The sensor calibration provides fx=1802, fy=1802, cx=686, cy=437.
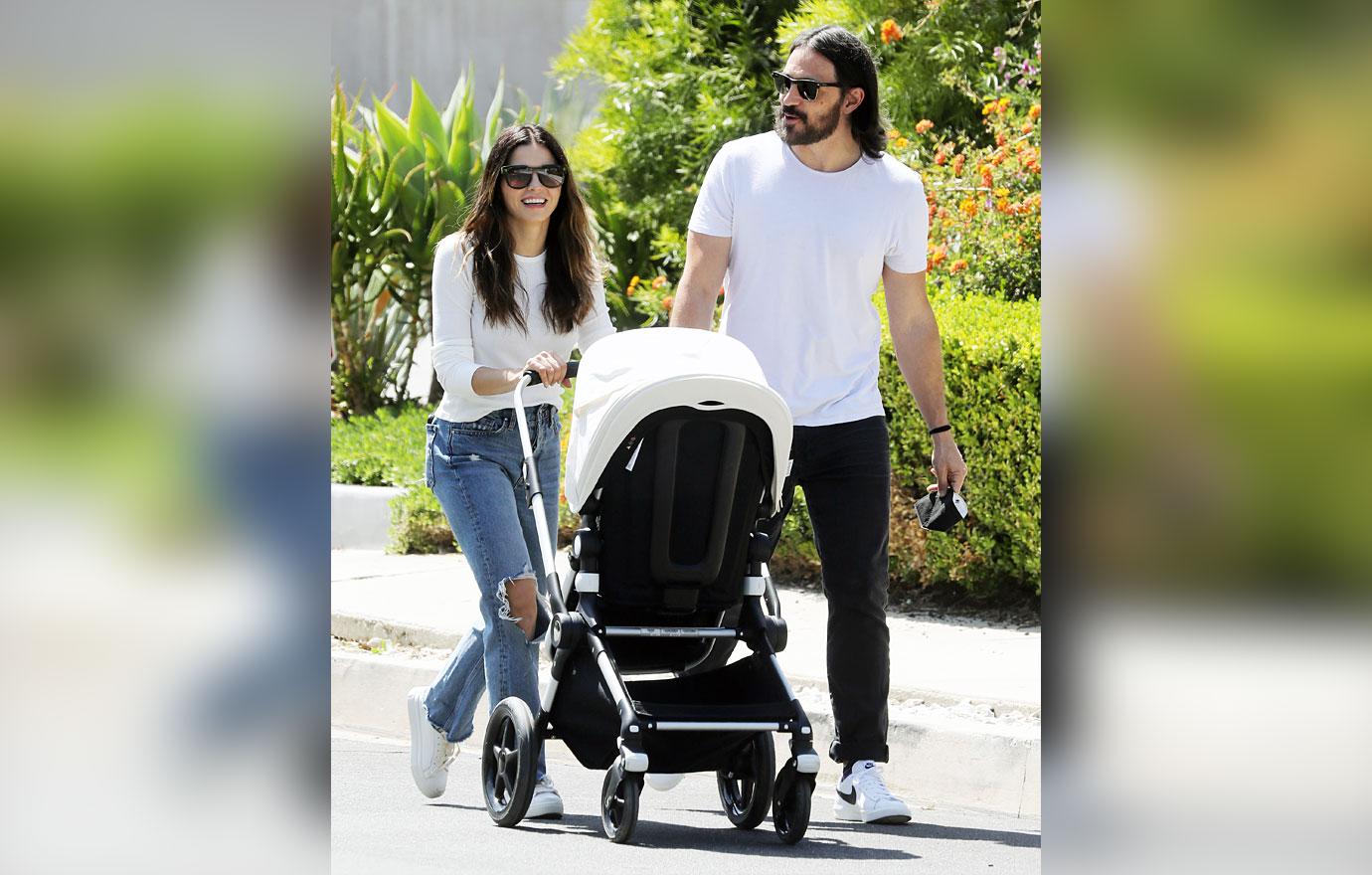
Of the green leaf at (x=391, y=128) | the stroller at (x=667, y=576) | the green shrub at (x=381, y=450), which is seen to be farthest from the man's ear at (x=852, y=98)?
the green leaf at (x=391, y=128)

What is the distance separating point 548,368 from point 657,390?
400mm

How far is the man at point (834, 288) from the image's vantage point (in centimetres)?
474

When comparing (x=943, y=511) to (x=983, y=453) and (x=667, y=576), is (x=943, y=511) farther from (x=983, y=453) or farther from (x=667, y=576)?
(x=983, y=453)

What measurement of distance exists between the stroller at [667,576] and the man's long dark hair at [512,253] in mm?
339

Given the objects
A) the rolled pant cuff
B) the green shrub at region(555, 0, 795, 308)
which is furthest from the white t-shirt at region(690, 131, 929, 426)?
the green shrub at region(555, 0, 795, 308)

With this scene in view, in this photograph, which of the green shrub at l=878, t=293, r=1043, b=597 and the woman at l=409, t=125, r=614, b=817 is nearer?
the woman at l=409, t=125, r=614, b=817

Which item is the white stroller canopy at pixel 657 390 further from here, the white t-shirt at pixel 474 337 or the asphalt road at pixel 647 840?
the asphalt road at pixel 647 840

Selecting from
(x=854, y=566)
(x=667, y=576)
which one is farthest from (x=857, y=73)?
(x=667, y=576)

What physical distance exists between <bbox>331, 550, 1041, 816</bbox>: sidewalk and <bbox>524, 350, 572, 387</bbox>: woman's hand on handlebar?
178 centimetres

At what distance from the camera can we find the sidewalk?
210 inches

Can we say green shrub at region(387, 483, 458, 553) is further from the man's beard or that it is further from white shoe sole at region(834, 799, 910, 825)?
the man's beard
